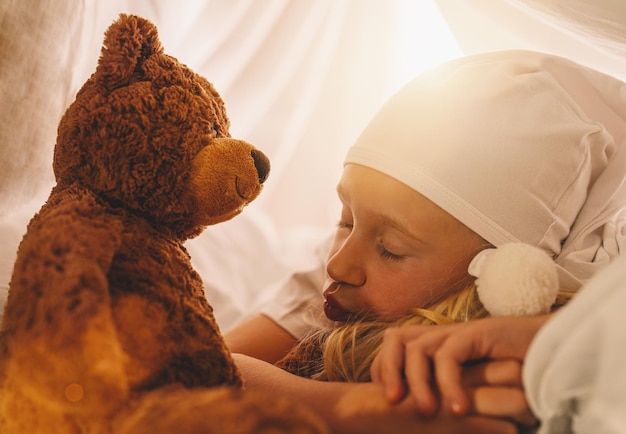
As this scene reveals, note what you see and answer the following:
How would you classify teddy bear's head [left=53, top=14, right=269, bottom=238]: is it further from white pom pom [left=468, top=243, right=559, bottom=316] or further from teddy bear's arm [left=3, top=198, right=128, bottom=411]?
white pom pom [left=468, top=243, right=559, bottom=316]

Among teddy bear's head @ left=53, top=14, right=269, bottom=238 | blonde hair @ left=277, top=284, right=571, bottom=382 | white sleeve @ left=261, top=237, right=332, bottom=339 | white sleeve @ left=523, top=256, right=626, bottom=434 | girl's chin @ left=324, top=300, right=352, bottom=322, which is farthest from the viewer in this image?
white sleeve @ left=261, top=237, right=332, bottom=339

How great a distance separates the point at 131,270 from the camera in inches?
19.1

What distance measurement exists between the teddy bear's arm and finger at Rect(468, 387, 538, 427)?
29 cm

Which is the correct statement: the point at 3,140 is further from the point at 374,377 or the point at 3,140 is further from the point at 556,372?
the point at 556,372

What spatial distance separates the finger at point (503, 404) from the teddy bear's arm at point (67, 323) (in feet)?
0.96

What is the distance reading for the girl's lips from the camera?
2.75 ft

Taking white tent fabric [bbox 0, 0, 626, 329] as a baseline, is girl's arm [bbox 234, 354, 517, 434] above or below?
below

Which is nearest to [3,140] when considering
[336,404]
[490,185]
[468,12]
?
[336,404]

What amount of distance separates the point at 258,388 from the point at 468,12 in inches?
33.3

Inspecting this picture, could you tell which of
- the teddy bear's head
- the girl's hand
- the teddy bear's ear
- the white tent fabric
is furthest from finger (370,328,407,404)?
the white tent fabric

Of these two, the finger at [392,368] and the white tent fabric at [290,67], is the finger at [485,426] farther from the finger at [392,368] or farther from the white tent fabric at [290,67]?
the white tent fabric at [290,67]

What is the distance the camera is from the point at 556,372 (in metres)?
0.41

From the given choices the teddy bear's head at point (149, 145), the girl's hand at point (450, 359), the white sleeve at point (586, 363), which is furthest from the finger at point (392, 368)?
the teddy bear's head at point (149, 145)

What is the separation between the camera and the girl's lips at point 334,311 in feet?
2.75
